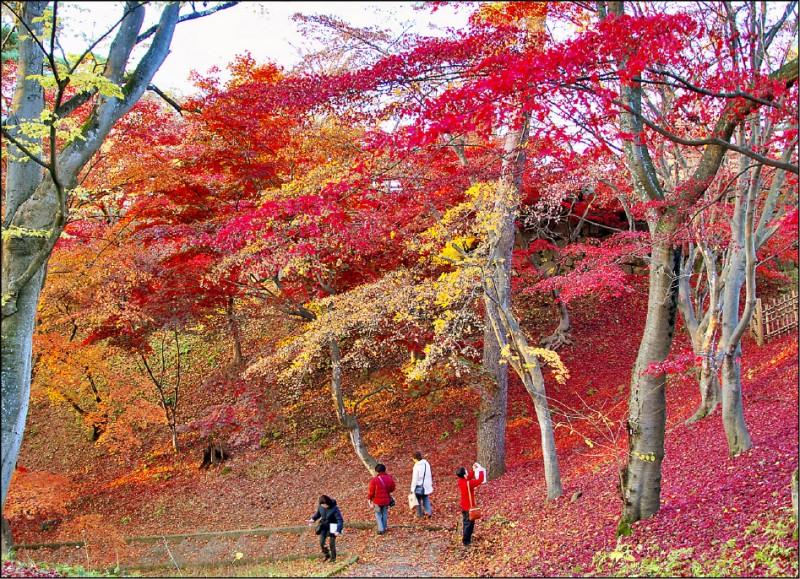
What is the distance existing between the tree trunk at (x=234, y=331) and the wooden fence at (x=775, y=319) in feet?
43.0

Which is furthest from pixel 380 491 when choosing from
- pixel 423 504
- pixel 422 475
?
pixel 423 504

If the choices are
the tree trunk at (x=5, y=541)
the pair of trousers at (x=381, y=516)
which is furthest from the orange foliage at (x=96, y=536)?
the pair of trousers at (x=381, y=516)

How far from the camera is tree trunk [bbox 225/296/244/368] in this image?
1569cm

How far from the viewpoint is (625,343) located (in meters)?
18.7

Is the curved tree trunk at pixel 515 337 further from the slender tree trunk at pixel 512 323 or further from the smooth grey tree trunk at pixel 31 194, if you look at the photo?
the smooth grey tree trunk at pixel 31 194

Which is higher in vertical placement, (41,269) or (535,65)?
(535,65)

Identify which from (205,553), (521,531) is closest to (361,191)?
(521,531)

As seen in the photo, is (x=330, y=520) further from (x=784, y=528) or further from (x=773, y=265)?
(x=773, y=265)

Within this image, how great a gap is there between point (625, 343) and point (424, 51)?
12.5 meters

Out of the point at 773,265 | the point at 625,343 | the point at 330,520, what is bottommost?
the point at 330,520

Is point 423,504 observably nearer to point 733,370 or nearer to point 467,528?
point 467,528

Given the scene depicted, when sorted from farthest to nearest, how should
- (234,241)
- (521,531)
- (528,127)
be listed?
(234,241), (528,127), (521,531)

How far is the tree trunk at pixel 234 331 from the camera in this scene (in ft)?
51.5

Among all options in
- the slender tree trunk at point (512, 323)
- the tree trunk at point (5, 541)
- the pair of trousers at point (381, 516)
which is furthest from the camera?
the pair of trousers at point (381, 516)
